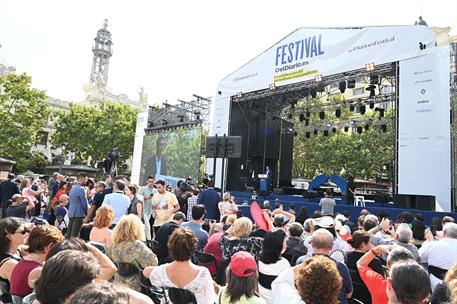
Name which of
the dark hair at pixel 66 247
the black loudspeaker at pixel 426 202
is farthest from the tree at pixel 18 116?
the dark hair at pixel 66 247

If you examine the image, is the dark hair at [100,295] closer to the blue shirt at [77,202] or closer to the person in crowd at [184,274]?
the person in crowd at [184,274]

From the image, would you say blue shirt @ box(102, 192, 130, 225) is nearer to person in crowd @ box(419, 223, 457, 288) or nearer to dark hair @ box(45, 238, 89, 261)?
dark hair @ box(45, 238, 89, 261)

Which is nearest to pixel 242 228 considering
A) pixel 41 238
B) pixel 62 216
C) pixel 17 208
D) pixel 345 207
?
pixel 41 238

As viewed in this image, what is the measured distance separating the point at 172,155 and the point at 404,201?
43.7ft

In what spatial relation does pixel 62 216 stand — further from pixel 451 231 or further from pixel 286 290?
pixel 451 231

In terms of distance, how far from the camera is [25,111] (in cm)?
2566

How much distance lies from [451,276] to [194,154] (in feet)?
57.3

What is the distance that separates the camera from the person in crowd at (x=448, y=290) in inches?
80.1

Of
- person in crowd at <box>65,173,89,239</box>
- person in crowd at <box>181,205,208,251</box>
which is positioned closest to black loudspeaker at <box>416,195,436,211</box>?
person in crowd at <box>181,205,208,251</box>

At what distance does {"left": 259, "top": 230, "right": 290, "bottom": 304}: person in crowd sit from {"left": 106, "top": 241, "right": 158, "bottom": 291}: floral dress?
1.02m

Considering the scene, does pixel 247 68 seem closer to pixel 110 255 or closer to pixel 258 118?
pixel 258 118

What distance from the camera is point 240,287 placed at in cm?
237

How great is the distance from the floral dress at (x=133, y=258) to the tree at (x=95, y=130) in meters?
32.2

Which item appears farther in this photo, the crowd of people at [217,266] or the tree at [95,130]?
the tree at [95,130]
